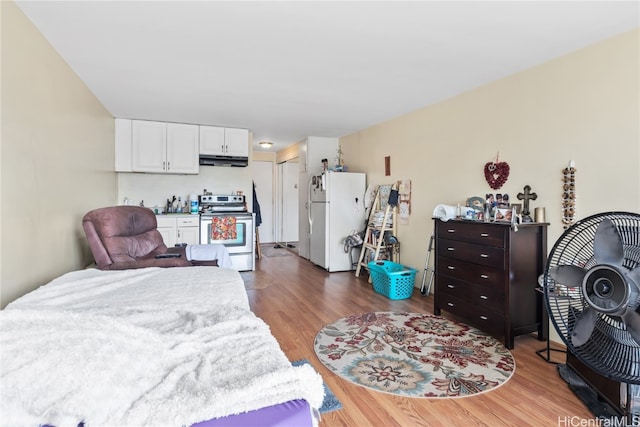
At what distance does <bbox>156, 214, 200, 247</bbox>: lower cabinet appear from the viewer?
14.6ft

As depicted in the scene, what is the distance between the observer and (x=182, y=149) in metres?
4.66

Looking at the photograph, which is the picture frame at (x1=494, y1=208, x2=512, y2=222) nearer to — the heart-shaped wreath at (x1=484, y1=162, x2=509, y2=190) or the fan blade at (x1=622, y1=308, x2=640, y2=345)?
the heart-shaped wreath at (x1=484, y1=162, x2=509, y2=190)

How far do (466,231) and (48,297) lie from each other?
281cm

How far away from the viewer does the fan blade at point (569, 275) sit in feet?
4.82

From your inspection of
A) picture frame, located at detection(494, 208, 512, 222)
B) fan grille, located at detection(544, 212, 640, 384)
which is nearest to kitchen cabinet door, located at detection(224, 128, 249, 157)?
picture frame, located at detection(494, 208, 512, 222)

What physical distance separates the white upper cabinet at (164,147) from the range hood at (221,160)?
13 cm

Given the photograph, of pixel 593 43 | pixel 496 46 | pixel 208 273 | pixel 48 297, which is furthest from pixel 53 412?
pixel 593 43

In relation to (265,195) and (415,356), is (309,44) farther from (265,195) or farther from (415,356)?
(265,195)

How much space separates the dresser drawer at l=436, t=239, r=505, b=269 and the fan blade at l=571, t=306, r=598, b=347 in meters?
1.02

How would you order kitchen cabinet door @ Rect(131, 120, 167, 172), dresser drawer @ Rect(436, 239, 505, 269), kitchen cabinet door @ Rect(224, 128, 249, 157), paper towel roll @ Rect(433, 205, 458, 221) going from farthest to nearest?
kitchen cabinet door @ Rect(224, 128, 249, 157)
kitchen cabinet door @ Rect(131, 120, 167, 172)
paper towel roll @ Rect(433, 205, 458, 221)
dresser drawer @ Rect(436, 239, 505, 269)

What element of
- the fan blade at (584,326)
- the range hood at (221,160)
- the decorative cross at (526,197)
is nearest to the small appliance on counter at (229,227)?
the range hood at (221,160)

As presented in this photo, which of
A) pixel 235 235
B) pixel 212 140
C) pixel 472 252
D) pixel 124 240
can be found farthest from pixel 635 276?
pixel 212 140

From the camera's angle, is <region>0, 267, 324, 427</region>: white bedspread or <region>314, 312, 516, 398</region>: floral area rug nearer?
<region>0, 267, 324, 427</region>: white bedspread

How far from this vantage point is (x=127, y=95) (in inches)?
134
